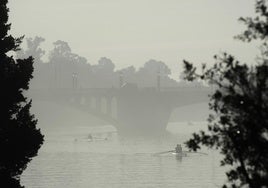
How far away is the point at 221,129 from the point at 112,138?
131921 mm

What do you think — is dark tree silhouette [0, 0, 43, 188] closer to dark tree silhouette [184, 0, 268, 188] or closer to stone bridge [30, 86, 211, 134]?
dark tree silhouette [184, 0, 268, 188]

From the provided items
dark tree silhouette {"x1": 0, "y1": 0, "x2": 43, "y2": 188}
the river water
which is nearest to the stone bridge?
the river water

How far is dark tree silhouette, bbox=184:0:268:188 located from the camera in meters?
14.4

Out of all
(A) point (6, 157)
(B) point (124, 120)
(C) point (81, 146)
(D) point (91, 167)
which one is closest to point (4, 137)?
(A) point (6, 157)

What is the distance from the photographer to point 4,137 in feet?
80.0

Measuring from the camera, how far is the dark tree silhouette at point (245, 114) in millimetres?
14445

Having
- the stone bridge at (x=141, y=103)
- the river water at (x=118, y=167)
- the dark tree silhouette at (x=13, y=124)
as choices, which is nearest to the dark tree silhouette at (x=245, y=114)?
the dark tree silhouette at (x=13, y=124)

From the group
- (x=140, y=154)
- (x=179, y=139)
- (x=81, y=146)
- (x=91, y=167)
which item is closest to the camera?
(x=91, y=167)

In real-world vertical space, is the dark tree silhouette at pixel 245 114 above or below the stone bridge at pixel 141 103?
below

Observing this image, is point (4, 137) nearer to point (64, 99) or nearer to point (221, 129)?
point (221, 129)

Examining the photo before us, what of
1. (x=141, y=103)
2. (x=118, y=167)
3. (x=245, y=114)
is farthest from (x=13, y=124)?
(x=141, y=103)

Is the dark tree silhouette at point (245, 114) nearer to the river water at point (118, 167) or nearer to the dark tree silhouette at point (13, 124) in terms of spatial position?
the dark tree silhouette at point (13, 124)

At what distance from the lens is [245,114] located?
14781 mm

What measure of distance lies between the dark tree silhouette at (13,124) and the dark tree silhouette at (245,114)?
35.6 feet
